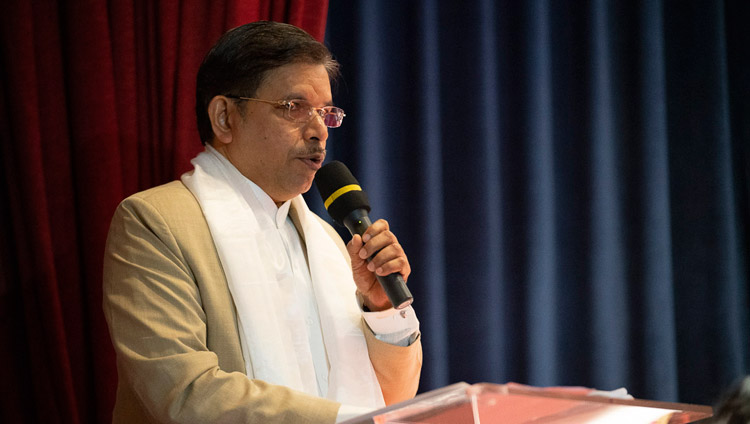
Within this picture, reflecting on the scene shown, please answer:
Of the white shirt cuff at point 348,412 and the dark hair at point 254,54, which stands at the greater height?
the dark hair at point 254,54

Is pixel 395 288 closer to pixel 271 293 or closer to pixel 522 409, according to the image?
pixel 271 293

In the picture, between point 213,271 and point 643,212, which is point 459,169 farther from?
point 213,271

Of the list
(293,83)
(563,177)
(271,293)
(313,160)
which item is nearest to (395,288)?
(271,293)

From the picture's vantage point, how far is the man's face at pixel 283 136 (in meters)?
1.86

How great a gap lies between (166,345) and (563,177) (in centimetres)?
176

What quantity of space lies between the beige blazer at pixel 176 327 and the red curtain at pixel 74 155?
1.22 feet

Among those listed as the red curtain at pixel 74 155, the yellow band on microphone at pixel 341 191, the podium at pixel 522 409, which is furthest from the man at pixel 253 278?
the podium at pixel 522 409

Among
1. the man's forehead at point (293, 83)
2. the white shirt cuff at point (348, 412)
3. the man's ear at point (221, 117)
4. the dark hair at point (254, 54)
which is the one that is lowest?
the white shirt cuff at point (348, 412)

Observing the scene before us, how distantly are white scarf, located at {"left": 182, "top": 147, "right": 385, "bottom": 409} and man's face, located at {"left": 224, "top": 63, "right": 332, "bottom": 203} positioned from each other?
0.07 meters

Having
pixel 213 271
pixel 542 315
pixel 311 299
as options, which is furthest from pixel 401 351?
pixel 542 315

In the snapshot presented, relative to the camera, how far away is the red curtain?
199cm

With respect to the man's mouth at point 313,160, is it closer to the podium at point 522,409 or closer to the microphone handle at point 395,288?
the microphone handle at point 395,288

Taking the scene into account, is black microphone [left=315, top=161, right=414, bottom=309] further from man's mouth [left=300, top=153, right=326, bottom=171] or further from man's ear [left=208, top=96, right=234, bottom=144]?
A: man's ear [left=208, top=96, right=234, bottom=144]

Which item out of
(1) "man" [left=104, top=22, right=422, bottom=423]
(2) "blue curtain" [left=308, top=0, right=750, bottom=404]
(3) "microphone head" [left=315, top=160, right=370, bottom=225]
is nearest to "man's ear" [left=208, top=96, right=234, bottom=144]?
(1) "man" [left=104, top=22, right=422, bottom=423]
